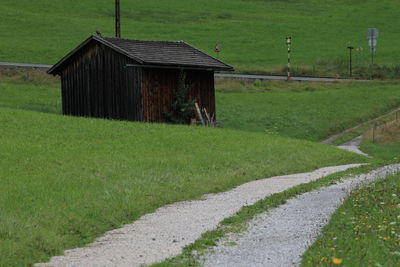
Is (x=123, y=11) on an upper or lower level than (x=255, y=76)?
upper

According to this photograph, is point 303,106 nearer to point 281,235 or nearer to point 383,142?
point 383,142

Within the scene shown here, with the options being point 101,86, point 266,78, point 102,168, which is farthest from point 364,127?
point 102,168

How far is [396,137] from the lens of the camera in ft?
154

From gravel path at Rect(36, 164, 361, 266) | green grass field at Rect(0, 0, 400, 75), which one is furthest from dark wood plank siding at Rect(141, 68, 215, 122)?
green grass field at Rect(0, 0, 400, 75)

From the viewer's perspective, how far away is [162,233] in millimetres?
16297

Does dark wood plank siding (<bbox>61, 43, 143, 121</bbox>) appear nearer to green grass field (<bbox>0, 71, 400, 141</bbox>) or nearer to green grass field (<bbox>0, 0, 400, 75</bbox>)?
green grass field (<bbox>0, 71, 400, 141</bbox>)

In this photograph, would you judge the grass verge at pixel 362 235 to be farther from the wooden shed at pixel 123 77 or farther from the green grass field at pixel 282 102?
the green grass field at pixel 282 102

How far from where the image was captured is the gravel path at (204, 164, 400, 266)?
42.3 ft

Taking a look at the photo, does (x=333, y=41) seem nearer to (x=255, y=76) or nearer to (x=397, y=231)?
(x=255, y=76)

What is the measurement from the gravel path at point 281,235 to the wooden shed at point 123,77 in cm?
2333

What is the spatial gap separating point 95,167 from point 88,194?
14.4 feet

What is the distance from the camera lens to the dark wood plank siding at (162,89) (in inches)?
1721

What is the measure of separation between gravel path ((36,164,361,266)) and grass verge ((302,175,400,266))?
2794mm

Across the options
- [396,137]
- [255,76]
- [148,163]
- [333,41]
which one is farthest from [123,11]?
[148,163]
